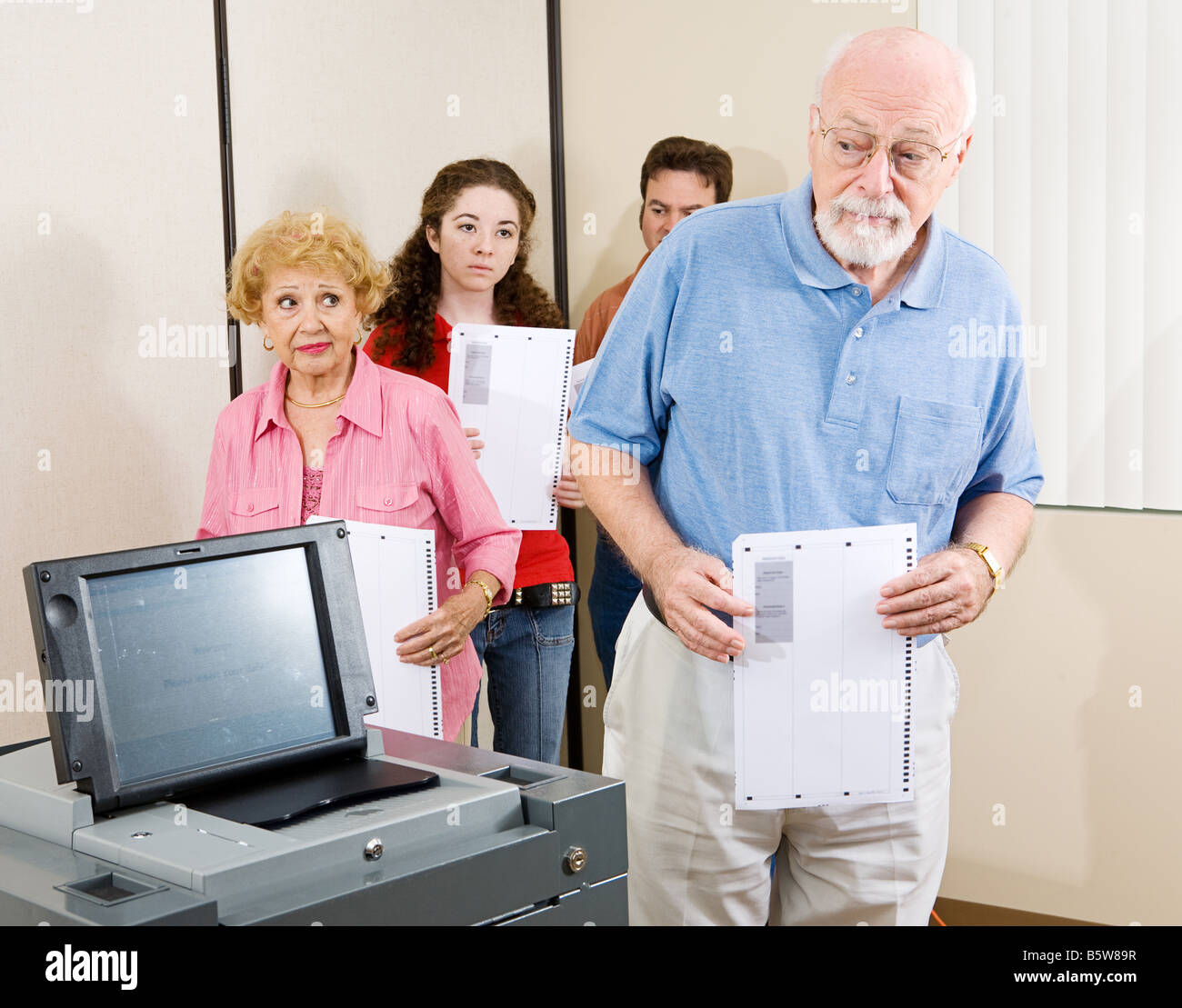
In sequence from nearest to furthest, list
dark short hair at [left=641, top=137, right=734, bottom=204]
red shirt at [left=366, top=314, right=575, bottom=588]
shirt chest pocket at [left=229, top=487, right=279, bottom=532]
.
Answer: shirt chest pocket at [left=229, top=487, right=279, bottom=532], red shirt at [left=366, top=314, right=575, bottom=588], dark short hair at [left=641, top=137, right=734, bottom=204]

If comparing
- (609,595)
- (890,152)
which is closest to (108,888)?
(890,152)

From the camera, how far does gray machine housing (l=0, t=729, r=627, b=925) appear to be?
768 millimetres

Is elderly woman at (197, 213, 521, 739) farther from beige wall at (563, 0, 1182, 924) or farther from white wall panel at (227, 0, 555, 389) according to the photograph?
beige wall at (563, 0, 1182, 924)

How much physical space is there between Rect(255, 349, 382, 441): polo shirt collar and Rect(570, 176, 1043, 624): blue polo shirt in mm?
596

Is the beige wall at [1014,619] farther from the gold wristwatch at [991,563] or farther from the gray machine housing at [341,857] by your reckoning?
the gray machine housing at [341,857]

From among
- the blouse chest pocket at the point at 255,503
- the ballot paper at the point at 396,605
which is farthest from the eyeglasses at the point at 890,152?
the blouse chest pocket at the point at 255,503

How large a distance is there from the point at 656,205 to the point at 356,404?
1.21m

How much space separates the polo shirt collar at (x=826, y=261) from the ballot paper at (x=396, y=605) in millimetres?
752

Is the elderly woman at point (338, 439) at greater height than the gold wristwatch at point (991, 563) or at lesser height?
greater

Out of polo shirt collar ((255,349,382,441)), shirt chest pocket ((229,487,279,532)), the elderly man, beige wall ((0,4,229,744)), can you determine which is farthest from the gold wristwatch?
beige wall ((0,4,229,744))

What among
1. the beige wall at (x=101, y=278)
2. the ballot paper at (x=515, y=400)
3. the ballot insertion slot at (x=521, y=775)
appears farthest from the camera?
the ballot paper at (x=515, y=400)

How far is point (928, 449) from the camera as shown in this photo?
1.56m

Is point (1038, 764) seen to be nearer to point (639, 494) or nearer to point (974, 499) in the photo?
point (974, 499)

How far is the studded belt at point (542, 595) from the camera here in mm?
2691
